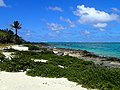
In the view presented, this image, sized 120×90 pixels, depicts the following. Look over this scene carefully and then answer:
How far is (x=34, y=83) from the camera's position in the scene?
69.7 ft

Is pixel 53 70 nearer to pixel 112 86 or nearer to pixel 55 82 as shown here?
pixel 55 82

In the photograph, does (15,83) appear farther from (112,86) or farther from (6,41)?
(6,41)

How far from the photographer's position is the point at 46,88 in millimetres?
19562

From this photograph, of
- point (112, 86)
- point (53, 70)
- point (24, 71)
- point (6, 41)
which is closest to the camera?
point (112, 86)

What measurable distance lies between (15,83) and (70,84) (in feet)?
11.8

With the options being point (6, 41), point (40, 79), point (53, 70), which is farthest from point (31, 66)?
point (6, 41)

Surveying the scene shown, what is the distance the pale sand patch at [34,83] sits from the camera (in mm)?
19578

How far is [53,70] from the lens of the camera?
84.4ft

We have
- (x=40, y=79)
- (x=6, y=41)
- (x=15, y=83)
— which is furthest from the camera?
(x=6, y=41)

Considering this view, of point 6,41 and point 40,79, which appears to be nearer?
point 40,79

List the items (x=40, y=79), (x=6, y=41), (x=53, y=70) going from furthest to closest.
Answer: (x=6, y=41), (x=53, y=70), (x=40, y=79)

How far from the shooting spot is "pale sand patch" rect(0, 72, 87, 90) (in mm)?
19578

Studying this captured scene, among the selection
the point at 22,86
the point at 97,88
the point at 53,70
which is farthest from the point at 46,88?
the point at 53,70

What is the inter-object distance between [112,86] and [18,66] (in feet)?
37.8
